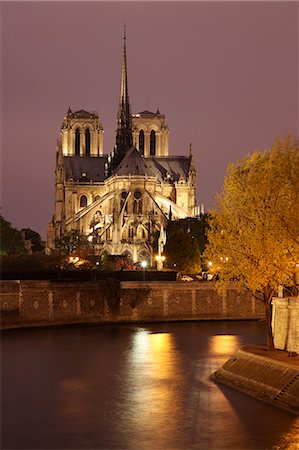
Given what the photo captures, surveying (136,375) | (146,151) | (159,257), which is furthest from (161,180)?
(136,375)

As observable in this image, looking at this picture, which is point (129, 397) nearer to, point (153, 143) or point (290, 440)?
point (290, 440)

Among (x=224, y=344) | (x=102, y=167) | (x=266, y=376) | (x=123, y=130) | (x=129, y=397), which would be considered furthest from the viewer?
(x=102, y=167)

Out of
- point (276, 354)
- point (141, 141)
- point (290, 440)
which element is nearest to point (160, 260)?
point (141, 141)

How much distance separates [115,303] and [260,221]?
27.3 metres

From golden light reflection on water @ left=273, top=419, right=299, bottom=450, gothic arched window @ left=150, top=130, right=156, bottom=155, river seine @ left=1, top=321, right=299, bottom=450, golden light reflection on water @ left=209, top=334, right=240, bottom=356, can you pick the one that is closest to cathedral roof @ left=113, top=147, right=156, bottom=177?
gothic arched window @ left=150, top=130, right=156, bottom=155

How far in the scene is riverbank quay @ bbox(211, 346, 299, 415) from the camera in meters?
28.8

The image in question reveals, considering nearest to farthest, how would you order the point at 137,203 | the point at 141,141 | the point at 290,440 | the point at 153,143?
the point at 290,440 → the point at 137,203 → the point at 141,141 → the point at 153,143

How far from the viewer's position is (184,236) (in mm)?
79812

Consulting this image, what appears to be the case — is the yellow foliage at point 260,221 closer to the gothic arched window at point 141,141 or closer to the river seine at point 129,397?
the river seine at point 129,397

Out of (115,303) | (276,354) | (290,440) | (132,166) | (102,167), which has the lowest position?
(290,440)

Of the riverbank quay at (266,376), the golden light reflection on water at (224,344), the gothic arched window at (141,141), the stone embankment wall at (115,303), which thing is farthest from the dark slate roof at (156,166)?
the riverbank quay at (266,376)

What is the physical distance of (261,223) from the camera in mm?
34344

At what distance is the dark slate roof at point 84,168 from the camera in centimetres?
12494

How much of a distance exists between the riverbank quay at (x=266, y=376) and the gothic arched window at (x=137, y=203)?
7410cm
